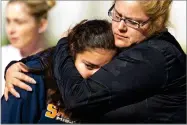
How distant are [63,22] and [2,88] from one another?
0.54 metres

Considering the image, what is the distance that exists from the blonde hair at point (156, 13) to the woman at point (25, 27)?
0.73 metres

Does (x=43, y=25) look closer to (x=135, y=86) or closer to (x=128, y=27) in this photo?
(x=128, y=27)

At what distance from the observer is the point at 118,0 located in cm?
160

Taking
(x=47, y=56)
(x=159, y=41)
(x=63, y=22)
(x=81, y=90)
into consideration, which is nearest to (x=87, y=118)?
(x=81, y=90)

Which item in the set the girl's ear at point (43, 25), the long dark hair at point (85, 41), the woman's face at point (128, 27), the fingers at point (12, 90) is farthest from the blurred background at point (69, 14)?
the woman's face at point (128, 27)

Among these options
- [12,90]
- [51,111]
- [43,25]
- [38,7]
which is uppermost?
[38,7]

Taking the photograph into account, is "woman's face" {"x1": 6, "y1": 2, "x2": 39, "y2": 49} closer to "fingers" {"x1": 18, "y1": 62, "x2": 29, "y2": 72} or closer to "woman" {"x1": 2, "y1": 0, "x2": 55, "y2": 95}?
"woman" {"x1": 2, "y1": 0, "x2": 55, "y2": 95}

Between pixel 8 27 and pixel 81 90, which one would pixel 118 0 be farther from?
pixel 8 27

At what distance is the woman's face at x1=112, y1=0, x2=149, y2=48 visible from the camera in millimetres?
1528

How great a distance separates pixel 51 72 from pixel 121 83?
0.44 meters

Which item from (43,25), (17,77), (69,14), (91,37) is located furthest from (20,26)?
(91,37)

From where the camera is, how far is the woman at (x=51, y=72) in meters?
1.70

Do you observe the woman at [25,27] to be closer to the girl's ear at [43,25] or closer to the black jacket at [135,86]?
the girl's ear at [43,25]

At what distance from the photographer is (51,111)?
178cm
